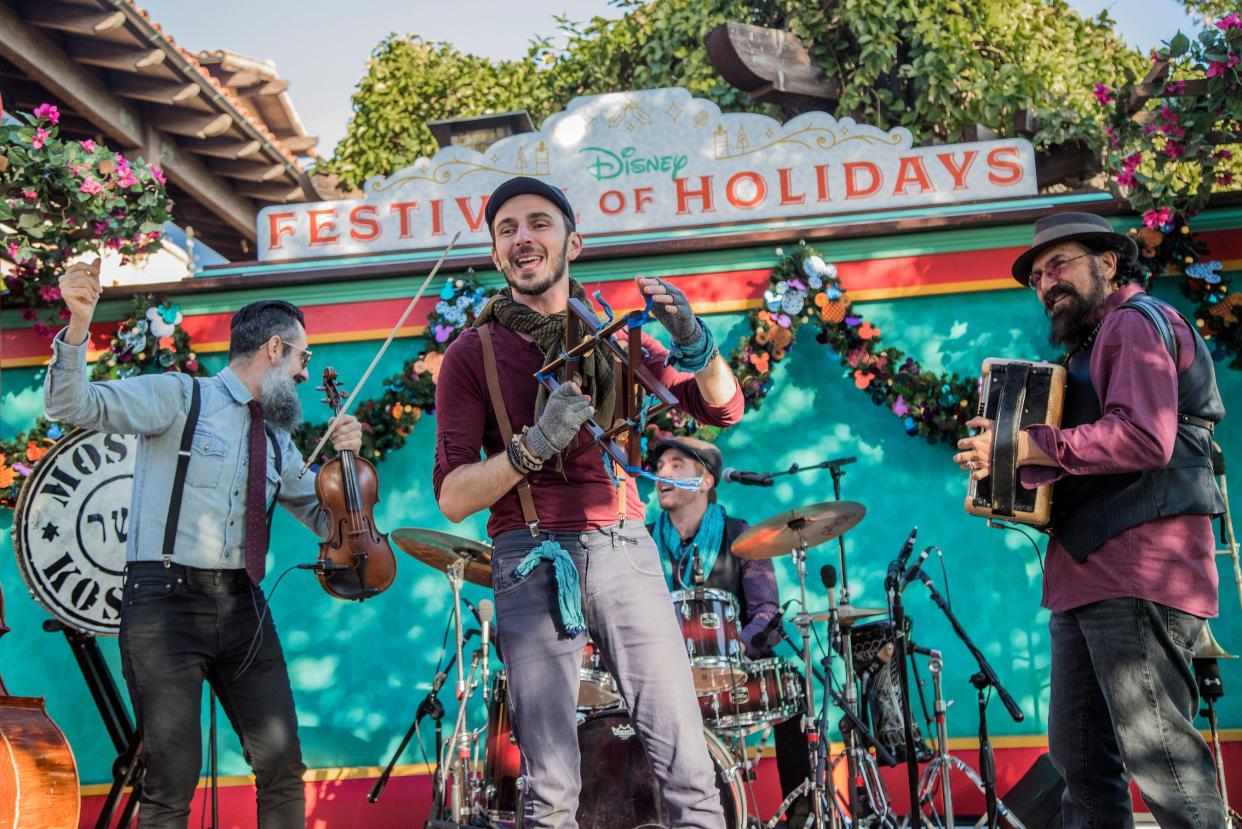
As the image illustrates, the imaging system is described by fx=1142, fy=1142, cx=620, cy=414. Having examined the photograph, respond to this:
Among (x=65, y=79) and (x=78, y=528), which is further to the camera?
(x=65, y=79)

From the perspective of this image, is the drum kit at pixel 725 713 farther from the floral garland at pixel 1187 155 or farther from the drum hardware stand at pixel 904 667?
the floral garland at pixel 1187 155

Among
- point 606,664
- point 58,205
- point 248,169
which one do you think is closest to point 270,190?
point 248,169

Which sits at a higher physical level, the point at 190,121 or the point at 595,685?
the point at 190,121

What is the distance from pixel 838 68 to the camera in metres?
11.1

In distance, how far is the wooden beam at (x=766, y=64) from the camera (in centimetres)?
825

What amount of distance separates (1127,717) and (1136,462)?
73 cm

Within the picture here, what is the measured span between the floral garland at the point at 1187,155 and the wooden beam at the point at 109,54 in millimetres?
6408

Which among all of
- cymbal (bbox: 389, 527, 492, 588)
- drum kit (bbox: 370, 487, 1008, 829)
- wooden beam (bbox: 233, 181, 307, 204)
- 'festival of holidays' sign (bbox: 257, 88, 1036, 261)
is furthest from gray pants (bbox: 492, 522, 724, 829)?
wooden beam (bbox: 233, 181, 307, 204)

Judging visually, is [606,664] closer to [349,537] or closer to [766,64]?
[349,537]

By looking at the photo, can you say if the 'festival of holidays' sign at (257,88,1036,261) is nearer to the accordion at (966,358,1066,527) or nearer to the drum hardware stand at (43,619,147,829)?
the drum hardware stand at (43,619,147,829)

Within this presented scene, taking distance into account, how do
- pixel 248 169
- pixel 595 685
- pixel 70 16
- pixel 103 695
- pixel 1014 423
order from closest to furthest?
pixel 1014 423
pixel 595 685
pixel 103 695
pixel 70 16
pixel 248 169

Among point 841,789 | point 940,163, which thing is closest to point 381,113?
point 940,163

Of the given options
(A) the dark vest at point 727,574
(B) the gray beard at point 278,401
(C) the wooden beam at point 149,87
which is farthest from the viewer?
(C) the wooden beam at point 149,87

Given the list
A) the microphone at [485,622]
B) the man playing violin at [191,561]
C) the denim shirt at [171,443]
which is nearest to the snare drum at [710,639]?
the microphone at [485,622]
